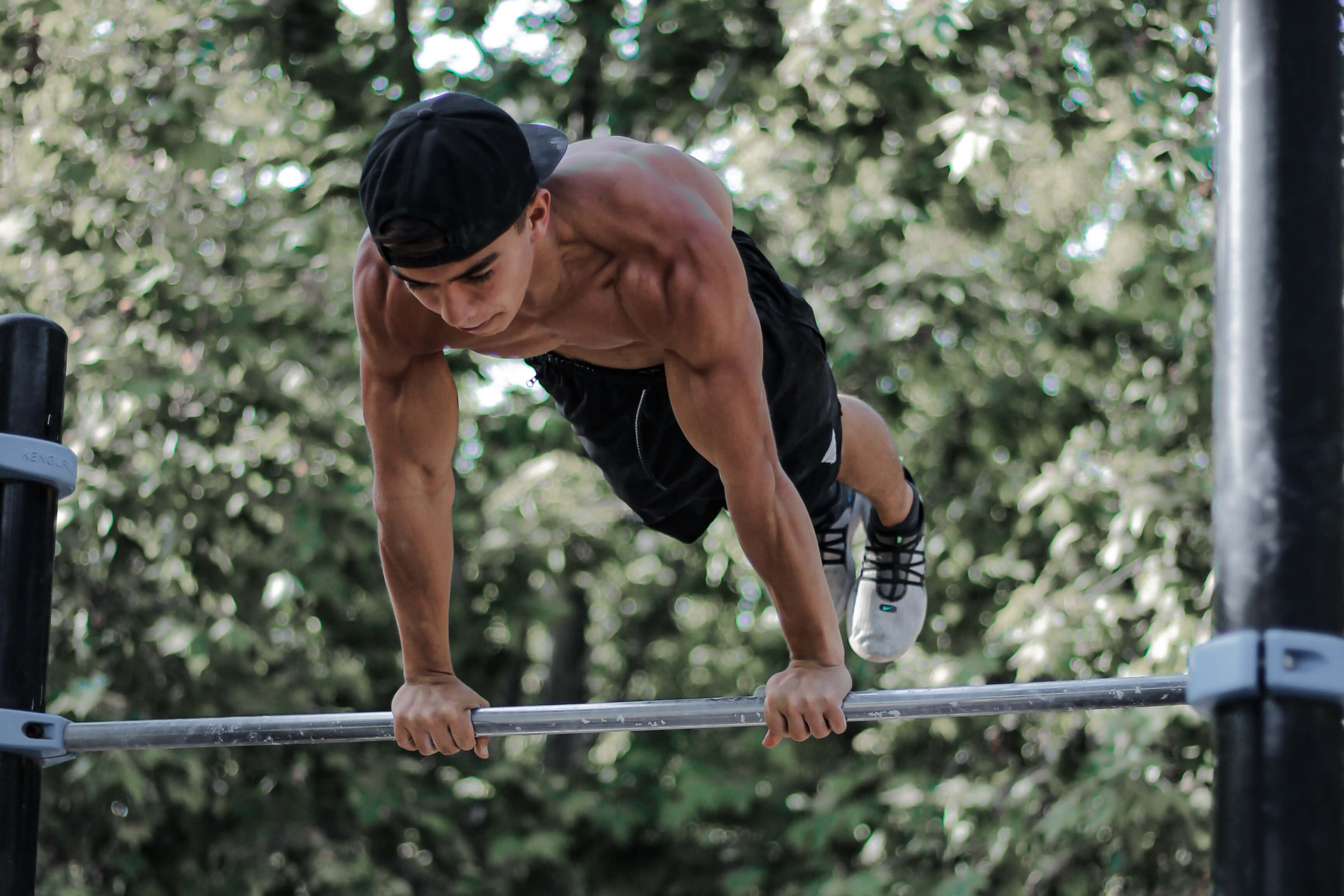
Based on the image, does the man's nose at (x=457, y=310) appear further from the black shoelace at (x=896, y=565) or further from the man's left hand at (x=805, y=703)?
the black shoelace at (x=896, y=565)

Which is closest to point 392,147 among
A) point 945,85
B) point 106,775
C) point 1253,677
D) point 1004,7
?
point 1253,677

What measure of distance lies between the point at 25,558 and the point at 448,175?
87cm

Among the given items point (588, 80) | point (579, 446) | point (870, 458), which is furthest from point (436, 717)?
point (588, 80)

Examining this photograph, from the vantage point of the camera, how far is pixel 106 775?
477 cm

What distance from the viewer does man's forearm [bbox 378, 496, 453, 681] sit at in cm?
226

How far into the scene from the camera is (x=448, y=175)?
5.71ft

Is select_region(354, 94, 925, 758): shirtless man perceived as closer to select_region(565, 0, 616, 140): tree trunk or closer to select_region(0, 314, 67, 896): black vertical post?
select_region(0, 314, 67, 896): black vertical post

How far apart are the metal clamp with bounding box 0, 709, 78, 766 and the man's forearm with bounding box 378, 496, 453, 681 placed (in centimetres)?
49

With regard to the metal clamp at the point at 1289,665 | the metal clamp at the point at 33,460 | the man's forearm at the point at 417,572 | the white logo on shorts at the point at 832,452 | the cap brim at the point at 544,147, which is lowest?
the man's forearm at the point at 417,572

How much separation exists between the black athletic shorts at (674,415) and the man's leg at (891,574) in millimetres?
439

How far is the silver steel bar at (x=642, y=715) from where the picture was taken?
1.89 metres

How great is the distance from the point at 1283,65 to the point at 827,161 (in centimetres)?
558

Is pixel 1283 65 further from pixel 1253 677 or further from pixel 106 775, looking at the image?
pixel 106 775

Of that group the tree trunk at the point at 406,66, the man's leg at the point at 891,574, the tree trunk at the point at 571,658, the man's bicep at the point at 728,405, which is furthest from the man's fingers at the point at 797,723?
the tree trunk at the point at 571,658
